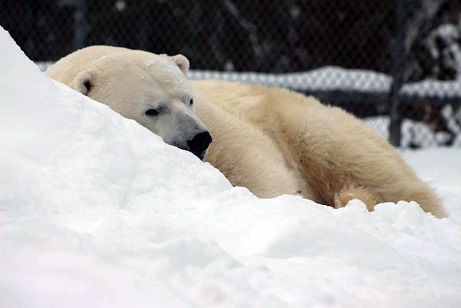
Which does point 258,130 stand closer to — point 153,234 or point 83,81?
point 83,81

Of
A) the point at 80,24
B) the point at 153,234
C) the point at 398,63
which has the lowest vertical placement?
the point at 80,24

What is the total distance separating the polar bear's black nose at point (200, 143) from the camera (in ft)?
10.1

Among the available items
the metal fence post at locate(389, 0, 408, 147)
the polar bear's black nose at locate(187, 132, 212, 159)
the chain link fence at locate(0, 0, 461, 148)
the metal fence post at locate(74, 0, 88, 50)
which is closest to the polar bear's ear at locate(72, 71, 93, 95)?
the polar bear's black nose at locate(187, 132, 212, 159)

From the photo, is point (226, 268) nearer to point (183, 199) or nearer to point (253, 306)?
point (253, 306)

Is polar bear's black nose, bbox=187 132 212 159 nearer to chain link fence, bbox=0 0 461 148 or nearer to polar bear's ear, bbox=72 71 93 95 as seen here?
polar bear's ear, bbox=72 71 93 95

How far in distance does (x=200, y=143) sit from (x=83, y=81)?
0.53 metres

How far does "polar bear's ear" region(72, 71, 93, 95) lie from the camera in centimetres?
315

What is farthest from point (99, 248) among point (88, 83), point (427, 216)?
point (88, 83)

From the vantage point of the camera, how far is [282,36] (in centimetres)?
891

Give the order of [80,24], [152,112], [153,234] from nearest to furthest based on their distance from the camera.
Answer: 1. [153,234]
2. [152,112]
3. [80,24]

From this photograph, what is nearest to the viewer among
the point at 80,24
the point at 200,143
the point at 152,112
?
the point at 200,143

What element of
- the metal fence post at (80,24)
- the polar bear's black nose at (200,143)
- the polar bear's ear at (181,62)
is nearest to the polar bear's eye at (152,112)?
the polar bear's black nose at (200,143)

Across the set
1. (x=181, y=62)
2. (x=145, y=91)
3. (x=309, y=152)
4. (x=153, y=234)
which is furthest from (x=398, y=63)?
(x=153, y=234)

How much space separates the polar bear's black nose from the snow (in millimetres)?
698
